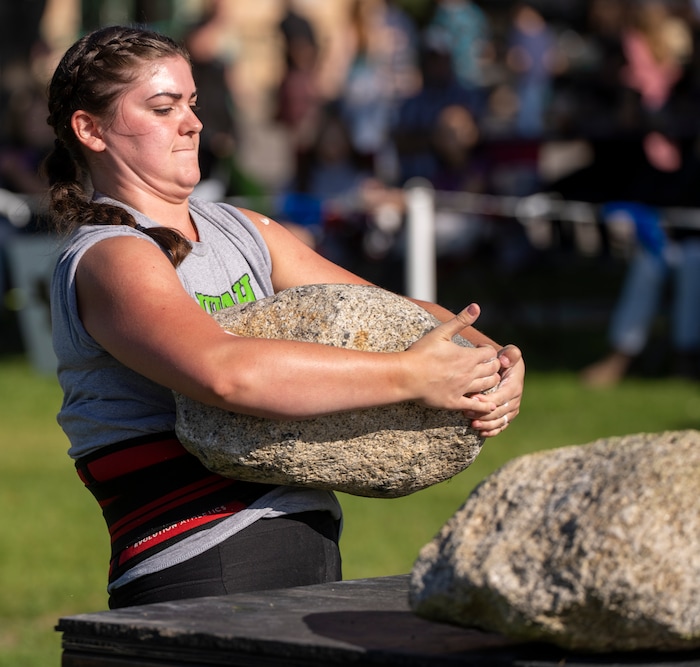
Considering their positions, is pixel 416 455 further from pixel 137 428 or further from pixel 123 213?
pixel 123 213

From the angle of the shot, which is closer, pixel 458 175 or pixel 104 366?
pixel 104 366

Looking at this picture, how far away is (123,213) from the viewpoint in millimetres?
2994

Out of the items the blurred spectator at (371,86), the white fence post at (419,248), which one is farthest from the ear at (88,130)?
the blurred spectator at (371,86)

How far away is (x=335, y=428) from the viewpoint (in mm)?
2766

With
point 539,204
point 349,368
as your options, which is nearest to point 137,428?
point 349,368

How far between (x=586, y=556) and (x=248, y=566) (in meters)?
0.95

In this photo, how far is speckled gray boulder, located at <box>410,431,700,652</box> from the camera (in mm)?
2215

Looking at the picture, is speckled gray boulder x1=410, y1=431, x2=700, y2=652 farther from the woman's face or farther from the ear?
the ear

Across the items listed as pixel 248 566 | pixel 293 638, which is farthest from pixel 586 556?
pixel 248 566

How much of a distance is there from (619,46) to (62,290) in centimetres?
1135

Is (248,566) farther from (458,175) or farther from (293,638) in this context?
(458,175)

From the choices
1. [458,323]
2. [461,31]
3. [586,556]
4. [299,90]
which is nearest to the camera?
[586,556]

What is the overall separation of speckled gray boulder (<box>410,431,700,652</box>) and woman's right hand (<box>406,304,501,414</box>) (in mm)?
327

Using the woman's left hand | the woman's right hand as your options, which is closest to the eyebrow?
the woman's right hand
